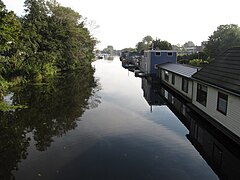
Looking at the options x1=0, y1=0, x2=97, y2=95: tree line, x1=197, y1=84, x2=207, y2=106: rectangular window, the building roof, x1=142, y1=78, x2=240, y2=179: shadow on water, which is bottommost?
x1=142, y1=78, x2=240, y2=179: shadow on water

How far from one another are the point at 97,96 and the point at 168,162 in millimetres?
14364

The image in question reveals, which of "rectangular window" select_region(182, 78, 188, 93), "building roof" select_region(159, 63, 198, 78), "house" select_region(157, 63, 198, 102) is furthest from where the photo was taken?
"building roof" select_region(159, 63, 198, 78)

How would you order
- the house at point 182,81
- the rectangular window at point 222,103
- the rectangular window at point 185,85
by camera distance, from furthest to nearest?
the rectangular window at point 185,85
the house at point 182,81
the rectangular window at point 222,103

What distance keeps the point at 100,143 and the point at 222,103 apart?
7.11m

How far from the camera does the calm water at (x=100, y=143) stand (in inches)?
326

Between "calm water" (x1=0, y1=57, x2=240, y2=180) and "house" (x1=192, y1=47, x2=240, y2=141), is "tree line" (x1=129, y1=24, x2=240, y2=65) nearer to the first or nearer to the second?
"house" (x1=192, y1=47, x2=240, y2=141)

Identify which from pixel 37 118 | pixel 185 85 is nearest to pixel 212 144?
pixel 185 85

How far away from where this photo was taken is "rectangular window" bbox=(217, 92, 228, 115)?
11711 millimetres

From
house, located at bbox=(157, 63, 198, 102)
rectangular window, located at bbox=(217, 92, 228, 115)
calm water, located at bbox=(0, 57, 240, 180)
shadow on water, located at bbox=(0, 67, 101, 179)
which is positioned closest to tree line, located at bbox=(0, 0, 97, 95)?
shadow on water, located at bbox=(0, 67, 101, 179)

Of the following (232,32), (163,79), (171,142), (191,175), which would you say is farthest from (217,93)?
(232,32)

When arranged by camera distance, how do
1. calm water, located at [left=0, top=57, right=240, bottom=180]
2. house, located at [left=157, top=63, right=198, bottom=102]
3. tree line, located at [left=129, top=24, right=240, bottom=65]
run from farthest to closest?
1. tree line, located at [left=129, top=24, right=240, bottom=65]
2. house, located at [left=157, top=63, right=198, bottom=102]
3. calm water, located at [left=0, top=57, right=240, bottom=180]

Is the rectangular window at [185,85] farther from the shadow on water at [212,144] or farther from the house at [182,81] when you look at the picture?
the shadow on water at [212,144]

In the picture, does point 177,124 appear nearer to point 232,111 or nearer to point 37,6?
point 232,111

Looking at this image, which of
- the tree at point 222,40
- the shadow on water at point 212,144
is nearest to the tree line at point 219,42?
the tree at point 222,40
